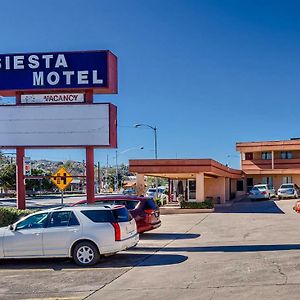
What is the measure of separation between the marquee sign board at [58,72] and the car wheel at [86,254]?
731cm

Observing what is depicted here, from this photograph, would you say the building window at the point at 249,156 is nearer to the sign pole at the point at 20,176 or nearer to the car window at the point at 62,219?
the sign pole at the point at 20,176

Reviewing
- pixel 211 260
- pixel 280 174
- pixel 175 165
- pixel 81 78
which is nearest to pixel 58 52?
pixel 81 78

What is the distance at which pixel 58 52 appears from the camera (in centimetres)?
1906

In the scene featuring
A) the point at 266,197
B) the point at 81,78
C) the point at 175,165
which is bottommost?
the point at 266,197

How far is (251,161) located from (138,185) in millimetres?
29793

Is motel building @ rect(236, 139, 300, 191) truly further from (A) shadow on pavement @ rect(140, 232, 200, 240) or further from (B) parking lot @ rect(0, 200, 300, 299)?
(B) parking lot @ rect(0, 200, 300, 299)

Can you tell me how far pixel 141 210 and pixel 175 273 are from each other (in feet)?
25.1

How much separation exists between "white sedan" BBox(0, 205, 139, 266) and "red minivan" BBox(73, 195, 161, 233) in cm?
525

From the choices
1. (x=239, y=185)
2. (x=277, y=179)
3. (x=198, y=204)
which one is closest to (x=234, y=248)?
(x=198, y=204)

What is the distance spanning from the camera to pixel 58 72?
19.1 m

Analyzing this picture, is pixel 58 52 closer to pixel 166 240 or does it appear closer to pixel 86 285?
pixel 166 240

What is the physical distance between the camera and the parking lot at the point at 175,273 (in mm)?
9680

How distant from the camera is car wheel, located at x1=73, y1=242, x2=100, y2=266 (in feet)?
43.4

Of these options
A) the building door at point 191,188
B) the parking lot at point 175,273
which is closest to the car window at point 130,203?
the parking lot at point 175,273
